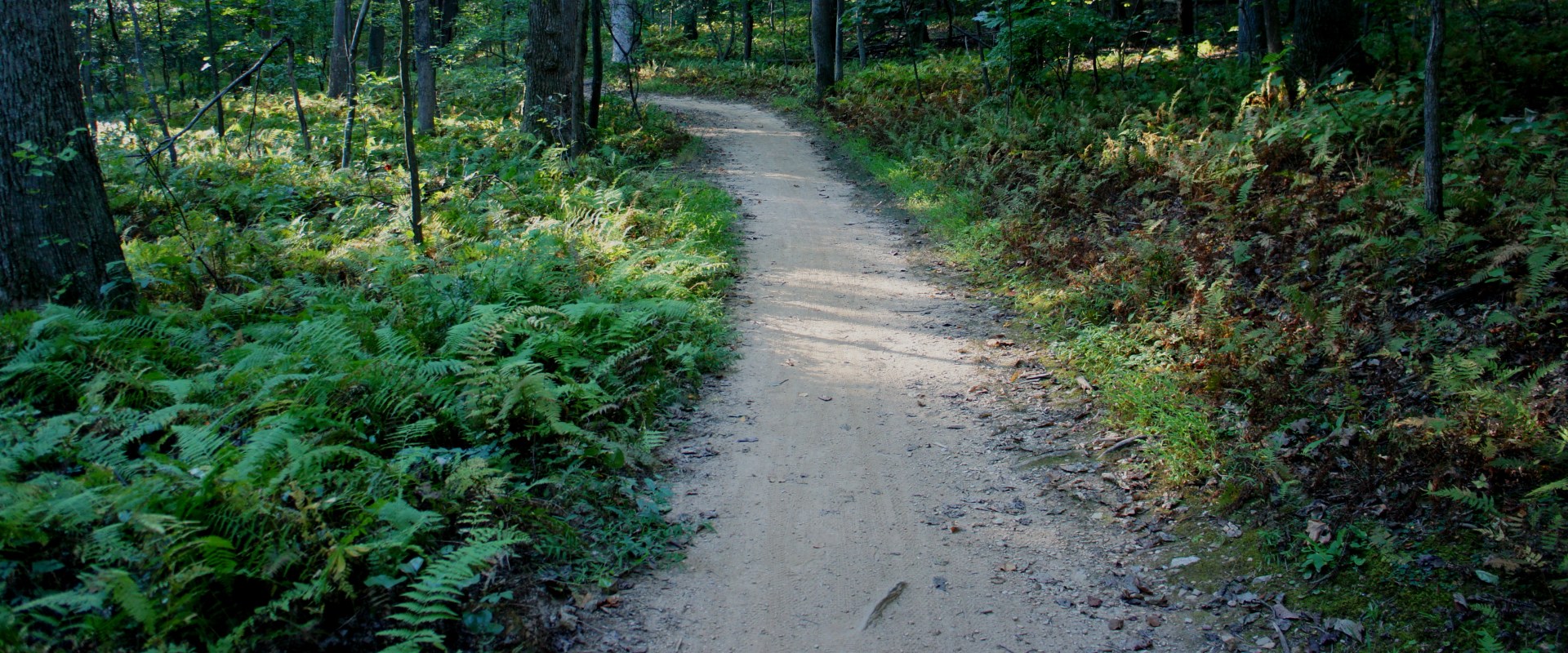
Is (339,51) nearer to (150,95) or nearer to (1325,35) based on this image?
(150,95)

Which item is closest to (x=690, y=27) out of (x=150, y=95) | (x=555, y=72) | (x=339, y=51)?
(x=339, y=51)

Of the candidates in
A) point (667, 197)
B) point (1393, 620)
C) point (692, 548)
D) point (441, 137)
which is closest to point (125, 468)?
point (692, 548)

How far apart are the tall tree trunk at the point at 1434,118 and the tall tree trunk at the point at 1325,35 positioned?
4477 millimetres

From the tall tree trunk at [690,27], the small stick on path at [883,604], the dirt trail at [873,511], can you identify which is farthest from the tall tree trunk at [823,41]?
the tall tree trunk at [690,27]

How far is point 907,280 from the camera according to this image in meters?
10.7

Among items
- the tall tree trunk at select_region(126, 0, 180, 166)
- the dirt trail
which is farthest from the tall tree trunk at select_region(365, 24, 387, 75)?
the dirt trail

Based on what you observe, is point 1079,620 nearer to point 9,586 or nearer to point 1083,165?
point 9,586

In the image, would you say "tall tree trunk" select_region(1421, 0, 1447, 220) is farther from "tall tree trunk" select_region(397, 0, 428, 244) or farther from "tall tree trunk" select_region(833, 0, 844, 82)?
"tall tree trunk" select_region(833, 0, 844, 82)

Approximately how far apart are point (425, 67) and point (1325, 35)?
617 inches

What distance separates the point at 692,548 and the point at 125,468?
306 centimetres

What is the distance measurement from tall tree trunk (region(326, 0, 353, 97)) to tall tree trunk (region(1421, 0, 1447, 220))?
20.9 meters

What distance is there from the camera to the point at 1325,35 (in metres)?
11.1

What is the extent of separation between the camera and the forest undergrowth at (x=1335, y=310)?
4488 mm

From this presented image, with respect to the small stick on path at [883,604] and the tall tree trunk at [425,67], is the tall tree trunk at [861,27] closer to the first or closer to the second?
the tall tree trunk at [425,67]
